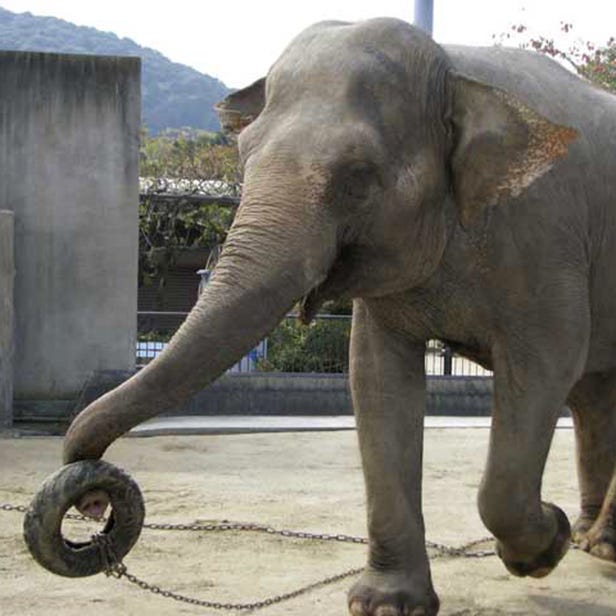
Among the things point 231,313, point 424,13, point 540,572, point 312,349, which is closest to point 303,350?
point 312,349

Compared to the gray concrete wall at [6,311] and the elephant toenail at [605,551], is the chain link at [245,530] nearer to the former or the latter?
the elephant toenail at [605,551]

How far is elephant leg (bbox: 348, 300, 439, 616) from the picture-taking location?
5.29m

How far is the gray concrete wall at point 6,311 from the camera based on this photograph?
494 inches

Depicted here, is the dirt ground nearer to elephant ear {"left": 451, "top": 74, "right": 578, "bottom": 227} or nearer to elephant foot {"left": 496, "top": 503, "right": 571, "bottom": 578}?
elephant foot {"left": 496, "top": 503, "right": 571, "bottom": 578}

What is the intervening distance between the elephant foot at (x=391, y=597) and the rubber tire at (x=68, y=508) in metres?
1.26

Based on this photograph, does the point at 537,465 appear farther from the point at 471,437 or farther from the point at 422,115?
the point at 471,437

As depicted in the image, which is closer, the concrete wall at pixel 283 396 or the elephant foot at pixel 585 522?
the elephant foot at pixel 585 522

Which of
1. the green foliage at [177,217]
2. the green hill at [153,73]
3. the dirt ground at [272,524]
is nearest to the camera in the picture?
the dirt ground at [272,524]

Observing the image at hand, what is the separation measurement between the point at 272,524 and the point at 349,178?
137 inches

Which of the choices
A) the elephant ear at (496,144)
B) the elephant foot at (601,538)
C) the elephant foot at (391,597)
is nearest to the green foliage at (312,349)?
the elephant foot at (601,538)

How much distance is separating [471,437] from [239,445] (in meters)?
1.97

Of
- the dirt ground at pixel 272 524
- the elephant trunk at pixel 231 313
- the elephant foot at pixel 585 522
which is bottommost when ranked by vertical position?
the dirt ground at pixel 272 524

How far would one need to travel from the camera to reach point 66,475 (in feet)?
13.1

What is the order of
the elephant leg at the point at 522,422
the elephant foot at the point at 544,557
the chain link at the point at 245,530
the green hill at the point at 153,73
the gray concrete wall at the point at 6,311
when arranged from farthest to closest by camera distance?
the green hill at the point at 153,73 < the gray concrete wall at the point at 6,311 < the elephant foot at the point at 544,557 < the elephant leg at the point at 522,422 < the chain link at the point at 245,530
